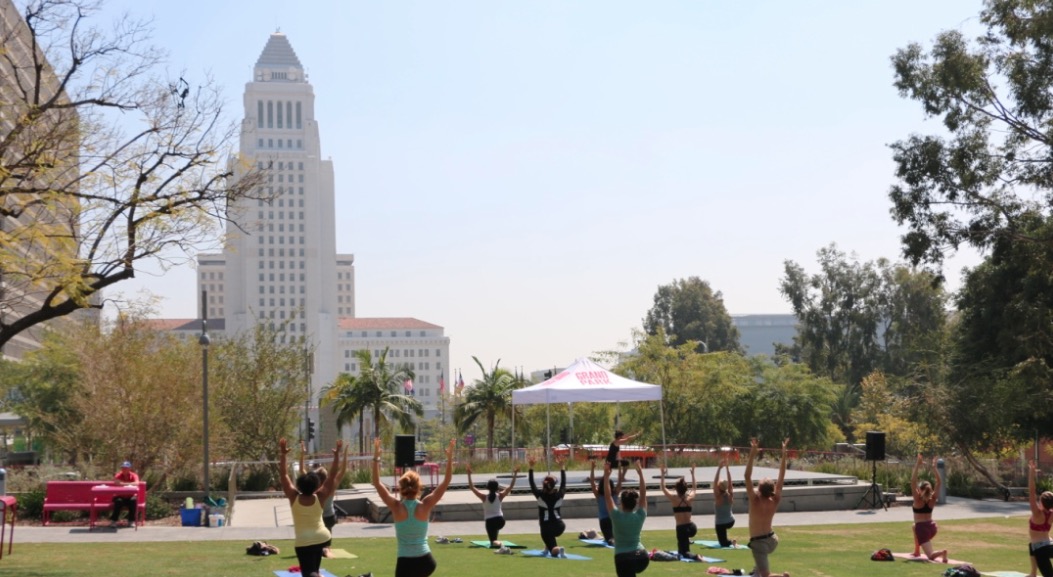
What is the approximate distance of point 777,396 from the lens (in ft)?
194

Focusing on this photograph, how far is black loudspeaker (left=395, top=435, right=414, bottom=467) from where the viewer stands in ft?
90.5

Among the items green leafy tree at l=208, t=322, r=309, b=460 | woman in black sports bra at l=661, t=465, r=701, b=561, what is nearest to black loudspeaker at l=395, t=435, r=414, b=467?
woman in black sports bra at l=661, t=465, r=701, b=561

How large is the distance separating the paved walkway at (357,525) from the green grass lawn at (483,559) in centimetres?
150

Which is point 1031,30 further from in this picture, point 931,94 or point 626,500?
point 626,500

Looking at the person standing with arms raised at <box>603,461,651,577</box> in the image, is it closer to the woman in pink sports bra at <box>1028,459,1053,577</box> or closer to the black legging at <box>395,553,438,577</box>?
the black legging at <box>395,553,438,577</box>

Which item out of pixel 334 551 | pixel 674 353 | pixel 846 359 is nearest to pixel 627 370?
pixel 674 353

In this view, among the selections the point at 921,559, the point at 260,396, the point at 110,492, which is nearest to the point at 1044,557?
the point at 921,559

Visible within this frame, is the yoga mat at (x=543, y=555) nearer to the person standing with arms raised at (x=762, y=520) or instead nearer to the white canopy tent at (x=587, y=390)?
the person standing with arms raised at (x=762, y=520)

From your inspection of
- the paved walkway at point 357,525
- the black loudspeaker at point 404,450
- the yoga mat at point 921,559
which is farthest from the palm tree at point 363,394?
the yoga mat at point 921,559

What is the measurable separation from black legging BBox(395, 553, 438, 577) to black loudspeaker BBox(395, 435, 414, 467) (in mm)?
16992

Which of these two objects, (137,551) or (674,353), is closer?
(137,551)

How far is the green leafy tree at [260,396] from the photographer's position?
37875mm

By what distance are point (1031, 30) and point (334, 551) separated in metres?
24.7

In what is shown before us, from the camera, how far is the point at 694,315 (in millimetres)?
116062
